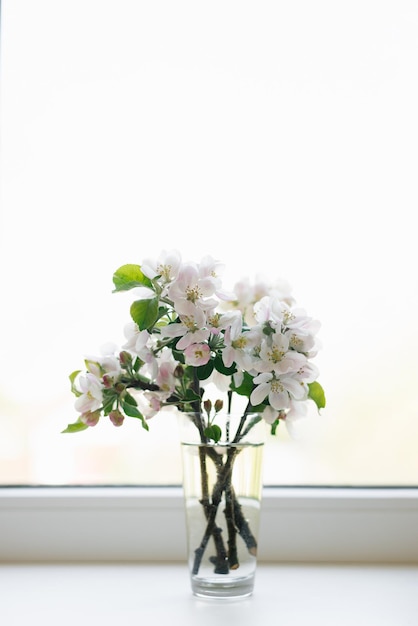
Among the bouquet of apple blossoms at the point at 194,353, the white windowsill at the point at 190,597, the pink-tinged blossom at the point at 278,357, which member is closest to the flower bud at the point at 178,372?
the bouquet of apple blossoms at the point at 194,353

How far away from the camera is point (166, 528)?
1.24 metres

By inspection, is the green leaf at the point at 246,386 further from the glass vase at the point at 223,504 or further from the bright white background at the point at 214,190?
the bright white background at the point at 214,190

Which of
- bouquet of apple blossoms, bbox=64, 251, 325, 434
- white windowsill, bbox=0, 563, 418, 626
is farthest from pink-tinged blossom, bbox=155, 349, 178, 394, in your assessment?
white windowsill, bbox=0, 563, 418, 626

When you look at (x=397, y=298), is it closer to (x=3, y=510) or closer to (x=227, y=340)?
(x=227, y=340)

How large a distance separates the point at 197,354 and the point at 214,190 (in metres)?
0.51

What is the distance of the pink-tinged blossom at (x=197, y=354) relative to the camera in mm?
928

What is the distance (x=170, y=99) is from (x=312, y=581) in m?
0.82

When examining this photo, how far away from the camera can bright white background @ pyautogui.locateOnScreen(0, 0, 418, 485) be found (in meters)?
1.34

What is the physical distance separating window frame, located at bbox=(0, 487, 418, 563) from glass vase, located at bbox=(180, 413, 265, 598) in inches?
8.8

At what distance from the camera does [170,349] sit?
39.8 inches

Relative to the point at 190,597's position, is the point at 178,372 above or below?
above

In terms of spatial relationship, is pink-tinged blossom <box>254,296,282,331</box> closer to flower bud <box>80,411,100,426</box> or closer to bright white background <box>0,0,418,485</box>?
flower bud <box>80,411,100,426</box>

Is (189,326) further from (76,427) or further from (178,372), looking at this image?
(76,427)

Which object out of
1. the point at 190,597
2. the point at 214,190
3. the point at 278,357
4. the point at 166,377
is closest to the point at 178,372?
the point at 166,377
